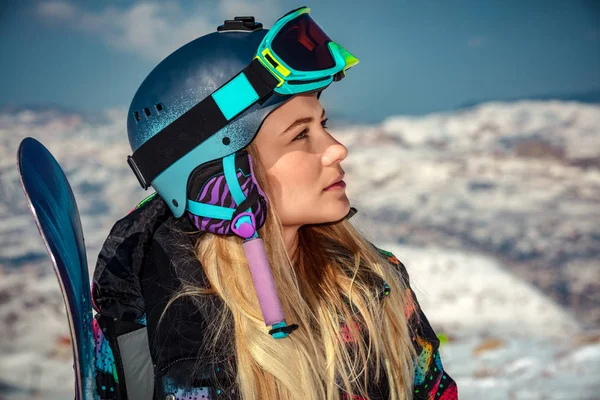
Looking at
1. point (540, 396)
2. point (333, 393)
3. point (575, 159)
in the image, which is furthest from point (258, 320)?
point (575, 159)

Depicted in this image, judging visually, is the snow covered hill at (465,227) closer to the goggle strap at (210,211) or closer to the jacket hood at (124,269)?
the goggle strap at (210,211)

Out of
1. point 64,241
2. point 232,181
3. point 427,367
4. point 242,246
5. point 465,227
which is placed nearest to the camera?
point 64,241

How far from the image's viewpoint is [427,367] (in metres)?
2.07

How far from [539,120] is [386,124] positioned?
78.5 inches

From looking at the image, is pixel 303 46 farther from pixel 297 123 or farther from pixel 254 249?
pixel 254 249

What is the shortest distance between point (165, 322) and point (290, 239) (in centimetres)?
52

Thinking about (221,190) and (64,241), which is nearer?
(64,241)

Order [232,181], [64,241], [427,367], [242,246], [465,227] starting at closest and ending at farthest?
[64,241], [232,181], [242,246], [427,367], [465,227]

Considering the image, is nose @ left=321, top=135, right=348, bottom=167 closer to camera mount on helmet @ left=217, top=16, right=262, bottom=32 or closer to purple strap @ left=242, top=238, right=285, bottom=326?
purple strap @ left=242, top=238, right=285, bottom=326

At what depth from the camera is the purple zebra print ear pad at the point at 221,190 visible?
72.7 inches

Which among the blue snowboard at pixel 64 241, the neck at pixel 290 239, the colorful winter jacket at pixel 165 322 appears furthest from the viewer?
the neck at pixel 290 239

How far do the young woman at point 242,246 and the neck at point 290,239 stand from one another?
33 mm

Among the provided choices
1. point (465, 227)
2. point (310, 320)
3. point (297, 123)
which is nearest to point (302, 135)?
point (297, 123)

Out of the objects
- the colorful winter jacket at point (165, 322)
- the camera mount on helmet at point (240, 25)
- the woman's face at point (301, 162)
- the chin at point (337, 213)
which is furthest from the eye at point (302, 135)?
the colorful winter jacket at point (165, 322)
